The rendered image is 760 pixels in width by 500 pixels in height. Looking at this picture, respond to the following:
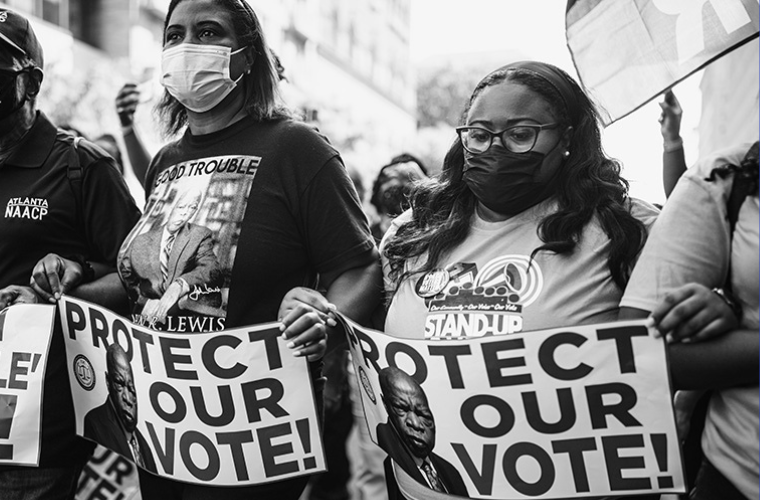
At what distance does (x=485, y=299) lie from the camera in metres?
2.32

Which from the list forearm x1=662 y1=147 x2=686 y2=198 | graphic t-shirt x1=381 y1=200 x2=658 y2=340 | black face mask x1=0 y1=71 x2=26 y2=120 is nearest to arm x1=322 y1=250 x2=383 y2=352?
graphic t-shirt x1=381 y1=200 x2=658 y2=340

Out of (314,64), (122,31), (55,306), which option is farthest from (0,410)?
(314,64)

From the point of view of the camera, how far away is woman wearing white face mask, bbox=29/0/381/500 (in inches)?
102

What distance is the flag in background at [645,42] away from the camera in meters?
2.46

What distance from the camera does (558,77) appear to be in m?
2.53

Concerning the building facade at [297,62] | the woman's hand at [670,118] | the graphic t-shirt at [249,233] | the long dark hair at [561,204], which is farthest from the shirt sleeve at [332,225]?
the woman's hand at [670,118]

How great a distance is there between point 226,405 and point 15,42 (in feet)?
4.60

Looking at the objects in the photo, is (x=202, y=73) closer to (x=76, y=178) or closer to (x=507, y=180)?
(x=76, y=178)

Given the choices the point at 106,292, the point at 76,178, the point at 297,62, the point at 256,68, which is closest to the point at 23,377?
the point at 106,292

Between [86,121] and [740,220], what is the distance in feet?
40.4

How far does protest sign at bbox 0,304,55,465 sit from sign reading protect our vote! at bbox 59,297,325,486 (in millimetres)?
361

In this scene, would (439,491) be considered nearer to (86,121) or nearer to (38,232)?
(38,232)

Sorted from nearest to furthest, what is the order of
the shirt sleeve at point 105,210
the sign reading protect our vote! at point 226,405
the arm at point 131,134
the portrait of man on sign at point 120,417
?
the sign reading protect our vote! at point 226,405
the portrait of man on sign at point 120,417
the shirt sleeve at point 105,210
the arm at point 131,134

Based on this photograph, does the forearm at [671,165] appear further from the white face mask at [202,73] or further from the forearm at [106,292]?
the forearm at [106,292]
